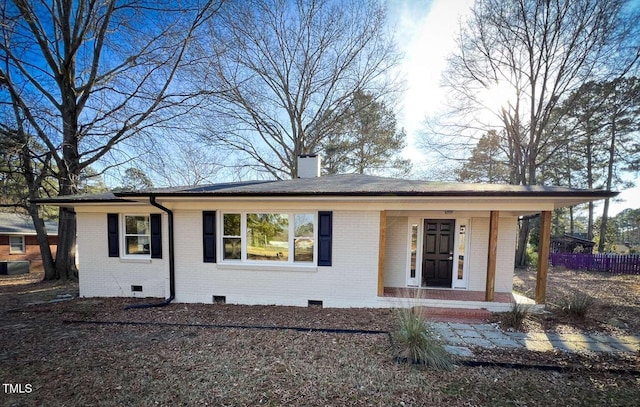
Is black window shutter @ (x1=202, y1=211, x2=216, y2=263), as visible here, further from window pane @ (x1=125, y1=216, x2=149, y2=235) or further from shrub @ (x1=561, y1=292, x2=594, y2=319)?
shrub @ (x1=561, y1=292, x2=594, y2=319)

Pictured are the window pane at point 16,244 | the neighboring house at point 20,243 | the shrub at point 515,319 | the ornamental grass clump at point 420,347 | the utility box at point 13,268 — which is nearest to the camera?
the ornamental grass clump at point 420,347

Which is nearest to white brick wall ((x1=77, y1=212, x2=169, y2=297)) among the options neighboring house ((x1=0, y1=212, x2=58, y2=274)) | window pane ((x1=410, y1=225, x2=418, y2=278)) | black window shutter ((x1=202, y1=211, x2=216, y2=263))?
black window shutter ((x1=202, y1=211, x2=216, y2=263))

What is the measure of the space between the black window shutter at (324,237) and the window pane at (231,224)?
84.1 inches

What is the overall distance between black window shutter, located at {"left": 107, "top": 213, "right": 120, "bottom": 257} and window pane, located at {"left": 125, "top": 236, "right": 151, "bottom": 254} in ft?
0.88

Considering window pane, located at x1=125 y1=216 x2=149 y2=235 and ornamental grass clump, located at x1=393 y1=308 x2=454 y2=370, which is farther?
window pane, located at x1=125 y1=216 x2=149 y2=235

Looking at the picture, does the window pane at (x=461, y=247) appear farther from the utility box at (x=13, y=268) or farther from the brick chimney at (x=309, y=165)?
the utility box at (x=13, y=268)

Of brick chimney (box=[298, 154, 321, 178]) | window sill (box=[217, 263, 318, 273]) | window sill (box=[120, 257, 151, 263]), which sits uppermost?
brick chimney (box=[298, 154, 321, 178])

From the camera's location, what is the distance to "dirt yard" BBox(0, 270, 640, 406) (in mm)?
2959

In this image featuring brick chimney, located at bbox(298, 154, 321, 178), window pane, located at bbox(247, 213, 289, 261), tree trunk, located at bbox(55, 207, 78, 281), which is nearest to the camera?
window pane, located at bbox(247, 213, 289, 261)

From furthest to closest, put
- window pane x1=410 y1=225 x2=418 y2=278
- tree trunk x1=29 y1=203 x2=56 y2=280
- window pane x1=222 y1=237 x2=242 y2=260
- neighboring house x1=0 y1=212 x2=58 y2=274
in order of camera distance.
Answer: neighboring house x1=0 y1=212 x2=58 y2=274 → tree trunk x1=29 y1=203 x2=56 y2=280 → window pane x1=410 y1=225 x2=418 y2=278 → window pane x1=222 y1=237 x2=242 y2=260

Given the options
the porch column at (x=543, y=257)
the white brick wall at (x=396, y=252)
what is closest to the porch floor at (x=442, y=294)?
the white brick wall at (x=396, y=252)

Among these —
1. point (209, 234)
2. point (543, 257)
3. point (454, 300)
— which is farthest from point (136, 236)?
point (543, 257)

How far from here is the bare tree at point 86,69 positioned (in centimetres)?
951

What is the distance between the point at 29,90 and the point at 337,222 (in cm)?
1318
